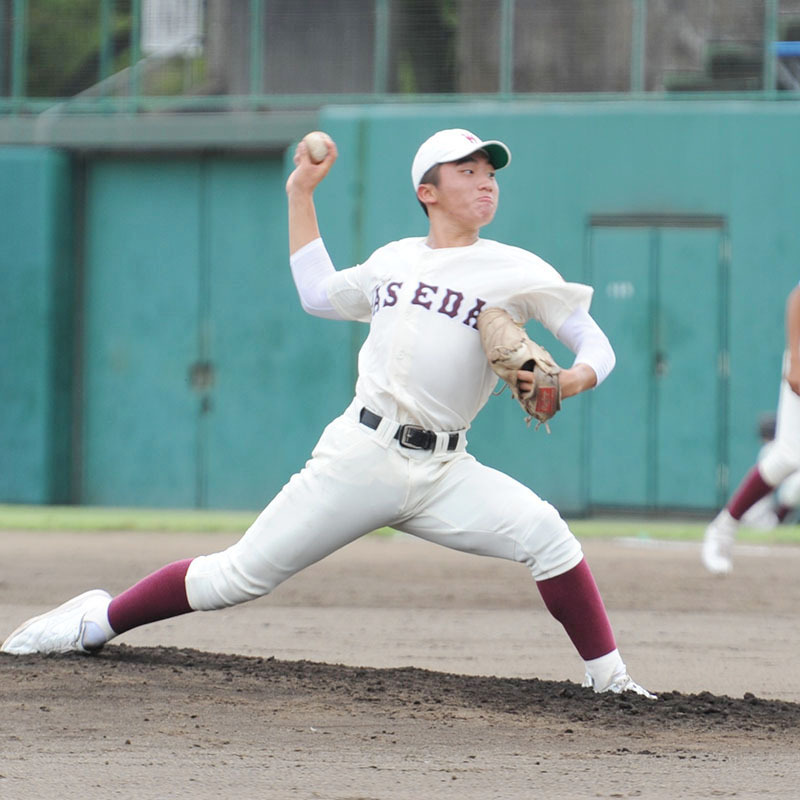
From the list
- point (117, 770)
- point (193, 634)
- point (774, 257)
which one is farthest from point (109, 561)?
point (774, 257)

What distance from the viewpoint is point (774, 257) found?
1386 cm

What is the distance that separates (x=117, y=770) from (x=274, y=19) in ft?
40.9

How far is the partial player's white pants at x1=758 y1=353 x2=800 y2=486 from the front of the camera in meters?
8.57

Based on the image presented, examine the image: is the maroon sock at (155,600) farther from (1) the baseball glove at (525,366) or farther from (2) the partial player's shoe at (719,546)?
(2) the partial player's shoe at (719,546)

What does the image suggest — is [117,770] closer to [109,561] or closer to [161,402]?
[109,561]

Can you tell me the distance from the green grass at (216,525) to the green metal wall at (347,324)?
26.0 inches

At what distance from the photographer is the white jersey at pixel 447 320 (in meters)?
5.05

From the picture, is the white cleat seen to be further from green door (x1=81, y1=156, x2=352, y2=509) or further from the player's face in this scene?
green door (x1=81, y1=156, x2=352, y2=509)

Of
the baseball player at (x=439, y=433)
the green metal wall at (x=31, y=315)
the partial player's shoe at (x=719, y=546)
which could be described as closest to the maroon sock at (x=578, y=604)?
the baseball player at (x=439, y=433)

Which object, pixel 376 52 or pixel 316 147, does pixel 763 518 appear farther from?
pixel 316 147

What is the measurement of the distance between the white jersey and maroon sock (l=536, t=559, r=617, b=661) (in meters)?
0.63

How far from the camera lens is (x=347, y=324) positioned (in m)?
15.1

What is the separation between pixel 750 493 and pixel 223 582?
14.8 feet

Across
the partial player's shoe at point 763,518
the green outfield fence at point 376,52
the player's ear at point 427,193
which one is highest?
the green outfield fence at point 376,52
